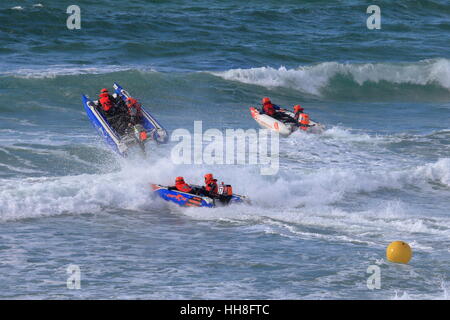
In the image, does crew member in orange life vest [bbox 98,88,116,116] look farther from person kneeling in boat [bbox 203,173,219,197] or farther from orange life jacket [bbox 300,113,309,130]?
orange life jacket [bbox 300,113,309,130]

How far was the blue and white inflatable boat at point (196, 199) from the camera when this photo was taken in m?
17.4

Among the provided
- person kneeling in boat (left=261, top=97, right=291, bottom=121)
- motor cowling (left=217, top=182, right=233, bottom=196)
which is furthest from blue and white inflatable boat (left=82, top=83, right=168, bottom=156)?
person kneeling in boat (left=261, top=97, right=291, bottom=121)

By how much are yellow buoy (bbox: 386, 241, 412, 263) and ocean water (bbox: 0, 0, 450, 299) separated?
19 cm

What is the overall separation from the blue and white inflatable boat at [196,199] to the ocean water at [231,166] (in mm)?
234

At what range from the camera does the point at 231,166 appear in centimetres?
2156

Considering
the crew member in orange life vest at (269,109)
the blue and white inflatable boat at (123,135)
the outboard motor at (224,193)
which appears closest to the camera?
the outboard motor at (224,193)

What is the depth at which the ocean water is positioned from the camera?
13.5 metres

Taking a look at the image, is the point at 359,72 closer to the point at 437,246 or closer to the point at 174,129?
the point at 174,129

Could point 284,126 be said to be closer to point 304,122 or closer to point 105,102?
point 304,122

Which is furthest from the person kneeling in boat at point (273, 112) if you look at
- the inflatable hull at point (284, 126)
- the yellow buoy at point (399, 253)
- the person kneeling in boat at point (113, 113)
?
the yellow buoy at point (399, 253)

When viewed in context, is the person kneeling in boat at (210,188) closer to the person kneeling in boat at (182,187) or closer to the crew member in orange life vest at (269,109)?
the person kneeling in boat at (182,187)

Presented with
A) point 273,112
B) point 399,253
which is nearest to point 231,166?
point 273,112

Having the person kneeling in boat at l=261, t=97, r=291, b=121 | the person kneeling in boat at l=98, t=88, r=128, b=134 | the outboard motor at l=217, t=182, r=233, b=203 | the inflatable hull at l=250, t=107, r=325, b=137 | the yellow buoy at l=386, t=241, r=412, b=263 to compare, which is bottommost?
the yellow buoy at l=386, t=241, r=412, b=263

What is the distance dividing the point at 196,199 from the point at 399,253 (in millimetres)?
5186
